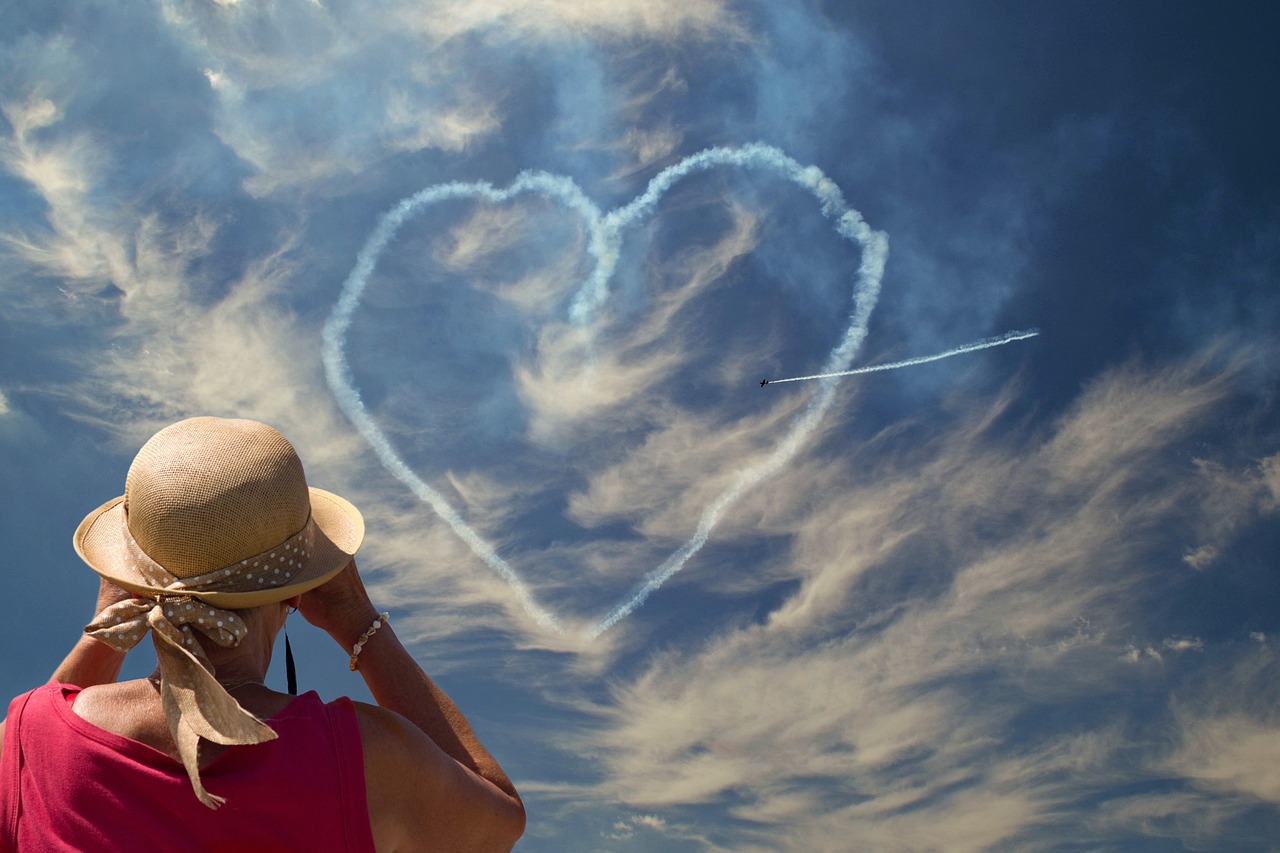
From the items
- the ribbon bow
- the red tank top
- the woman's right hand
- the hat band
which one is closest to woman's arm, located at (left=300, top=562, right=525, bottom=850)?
the woman's right hand

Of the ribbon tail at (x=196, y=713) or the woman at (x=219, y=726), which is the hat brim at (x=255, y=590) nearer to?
the woman at (x=219, y=726)

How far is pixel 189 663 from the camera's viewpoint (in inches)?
202

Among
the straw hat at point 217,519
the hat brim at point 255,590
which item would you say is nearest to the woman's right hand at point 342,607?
the hat brim at point 255,590

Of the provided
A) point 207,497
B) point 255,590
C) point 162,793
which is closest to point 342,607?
point 255,590

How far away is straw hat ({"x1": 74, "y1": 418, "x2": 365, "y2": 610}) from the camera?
17.3 feet

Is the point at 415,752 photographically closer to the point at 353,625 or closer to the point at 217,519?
the point at 353,625

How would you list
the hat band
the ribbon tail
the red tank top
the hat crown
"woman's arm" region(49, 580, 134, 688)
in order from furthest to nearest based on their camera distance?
1. "woman's arm" region(49, 580, 134, 688)
2. the hat band
3. the hat crown
4. the red tank top
5. the ribbon tail

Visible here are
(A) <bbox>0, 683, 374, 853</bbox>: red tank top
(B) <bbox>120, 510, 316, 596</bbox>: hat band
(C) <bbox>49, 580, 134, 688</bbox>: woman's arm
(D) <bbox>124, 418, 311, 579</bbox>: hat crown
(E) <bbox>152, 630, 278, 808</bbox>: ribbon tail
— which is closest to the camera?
(E) <bbox>152, 630, 278, 808</bbox>: ribbon tail

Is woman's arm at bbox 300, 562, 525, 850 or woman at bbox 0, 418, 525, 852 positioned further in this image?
woman's arm at bbox 300, 562, 525, 850

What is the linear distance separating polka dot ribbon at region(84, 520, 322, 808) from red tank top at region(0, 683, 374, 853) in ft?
0.65

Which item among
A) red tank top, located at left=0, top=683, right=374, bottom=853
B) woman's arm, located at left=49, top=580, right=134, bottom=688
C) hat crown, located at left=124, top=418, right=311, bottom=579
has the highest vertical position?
hat crown, located at left=124, top=418, right=311, bottom=579

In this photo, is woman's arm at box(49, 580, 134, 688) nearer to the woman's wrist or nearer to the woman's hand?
the woman's hand

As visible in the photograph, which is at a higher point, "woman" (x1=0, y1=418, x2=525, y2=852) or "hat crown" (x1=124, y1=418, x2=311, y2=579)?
"hat crown" (x1=124, y1=418, x2=311, y2=579)

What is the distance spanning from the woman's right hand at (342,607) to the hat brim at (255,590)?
7.8 inches
